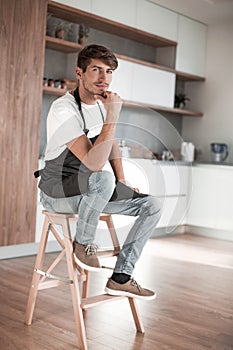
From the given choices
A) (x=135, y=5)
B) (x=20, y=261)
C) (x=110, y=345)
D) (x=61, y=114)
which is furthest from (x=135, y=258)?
(x=135, y=5)

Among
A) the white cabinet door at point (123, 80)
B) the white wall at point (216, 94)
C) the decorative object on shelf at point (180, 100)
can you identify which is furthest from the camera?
the decorative object on shelf at point (180, 100)

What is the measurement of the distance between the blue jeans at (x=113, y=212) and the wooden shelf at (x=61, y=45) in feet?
7.63

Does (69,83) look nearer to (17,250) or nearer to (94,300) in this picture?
(17,250)

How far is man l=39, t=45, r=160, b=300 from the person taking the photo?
2.04m

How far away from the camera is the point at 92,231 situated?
2.15 meters

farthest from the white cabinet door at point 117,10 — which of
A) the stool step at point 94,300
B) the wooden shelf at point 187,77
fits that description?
the stool step at point 94,300

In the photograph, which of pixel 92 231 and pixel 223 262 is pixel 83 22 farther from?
pixel 92 231

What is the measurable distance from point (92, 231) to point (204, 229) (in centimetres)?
371

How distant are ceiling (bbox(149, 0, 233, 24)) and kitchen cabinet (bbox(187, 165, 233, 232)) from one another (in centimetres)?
169

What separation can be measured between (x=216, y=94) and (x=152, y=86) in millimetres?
1051

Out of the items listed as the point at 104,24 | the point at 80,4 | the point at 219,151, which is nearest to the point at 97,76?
the point at 80,4

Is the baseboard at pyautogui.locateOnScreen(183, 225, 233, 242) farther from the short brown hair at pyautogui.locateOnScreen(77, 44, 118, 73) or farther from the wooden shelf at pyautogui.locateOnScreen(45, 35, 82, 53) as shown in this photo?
the short brown hair at pyautogui.locateOnScreen(77, 44, 118, 73)

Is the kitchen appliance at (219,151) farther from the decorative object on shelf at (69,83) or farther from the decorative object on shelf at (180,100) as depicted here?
the decorative object on shelf at (69,83)

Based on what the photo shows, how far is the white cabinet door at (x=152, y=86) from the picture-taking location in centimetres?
517
